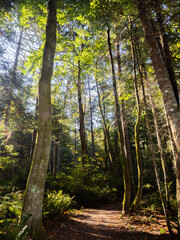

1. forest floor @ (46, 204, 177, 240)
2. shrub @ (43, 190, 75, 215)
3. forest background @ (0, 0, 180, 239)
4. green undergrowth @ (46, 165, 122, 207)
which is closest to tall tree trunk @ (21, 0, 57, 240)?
forest background @ (0, 0, 180, 239)

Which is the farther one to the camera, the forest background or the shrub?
the shrub

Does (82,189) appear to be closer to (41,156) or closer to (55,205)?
(55,205)

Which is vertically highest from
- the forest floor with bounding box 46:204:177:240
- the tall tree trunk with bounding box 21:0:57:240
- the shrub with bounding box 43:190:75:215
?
the tall tree trunk with bounding box 21:0:57:240

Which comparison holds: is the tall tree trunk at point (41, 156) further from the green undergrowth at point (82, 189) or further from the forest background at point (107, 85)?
the green undergrowth at point (82, 189)

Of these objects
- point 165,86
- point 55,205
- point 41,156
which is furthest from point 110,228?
point 165,86

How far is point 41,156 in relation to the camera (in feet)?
12.4

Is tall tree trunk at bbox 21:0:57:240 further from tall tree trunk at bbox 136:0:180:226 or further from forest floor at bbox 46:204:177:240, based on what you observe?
tall tree trunk at bbox 136:0:180:226

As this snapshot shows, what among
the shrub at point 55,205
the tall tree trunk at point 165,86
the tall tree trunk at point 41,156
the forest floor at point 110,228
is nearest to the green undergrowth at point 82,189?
the shrub at point 55,205

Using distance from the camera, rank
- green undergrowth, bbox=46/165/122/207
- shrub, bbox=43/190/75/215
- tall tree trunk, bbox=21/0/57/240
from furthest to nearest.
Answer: green undergrowth, bbox=46/165/122/207 → shrub, bbox=43/190/75/215 → tall tree trunk, bbox=21/0/57/240

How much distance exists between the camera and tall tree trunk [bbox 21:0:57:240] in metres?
3.46

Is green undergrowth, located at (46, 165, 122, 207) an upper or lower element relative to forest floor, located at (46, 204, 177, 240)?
upper

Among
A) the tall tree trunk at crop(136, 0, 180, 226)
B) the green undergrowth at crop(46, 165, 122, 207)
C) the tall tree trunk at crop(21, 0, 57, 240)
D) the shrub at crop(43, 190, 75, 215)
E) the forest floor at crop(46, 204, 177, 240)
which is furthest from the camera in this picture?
the green undergrowth at crop(46, 165, 122, 207)

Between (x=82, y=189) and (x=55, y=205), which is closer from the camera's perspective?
(x=55, y=205)

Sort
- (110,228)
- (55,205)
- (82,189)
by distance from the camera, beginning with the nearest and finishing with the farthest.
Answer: (110,228)
(55,205)
(82,189)
